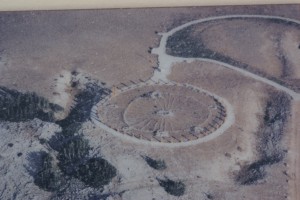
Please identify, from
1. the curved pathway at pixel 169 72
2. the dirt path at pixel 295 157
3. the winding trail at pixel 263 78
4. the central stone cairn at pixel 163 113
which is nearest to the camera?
the dirt path at pixel 295 157

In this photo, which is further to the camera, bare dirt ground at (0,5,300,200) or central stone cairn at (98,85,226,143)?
central stone cairn at (98,85,226,143)

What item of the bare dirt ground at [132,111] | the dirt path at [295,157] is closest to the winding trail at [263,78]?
the dirt path at [295,157]

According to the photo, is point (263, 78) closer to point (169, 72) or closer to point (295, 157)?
point (169, 72)

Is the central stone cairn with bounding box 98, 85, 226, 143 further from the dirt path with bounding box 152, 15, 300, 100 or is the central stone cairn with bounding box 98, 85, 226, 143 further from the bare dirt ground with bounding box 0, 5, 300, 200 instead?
the dirt path with bounding box 152, 15, 300, 100

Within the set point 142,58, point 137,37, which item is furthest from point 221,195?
point 137,37

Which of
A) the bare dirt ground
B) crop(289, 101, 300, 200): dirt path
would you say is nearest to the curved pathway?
the bare dirt ground

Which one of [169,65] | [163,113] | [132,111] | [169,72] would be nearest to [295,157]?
[163,113]

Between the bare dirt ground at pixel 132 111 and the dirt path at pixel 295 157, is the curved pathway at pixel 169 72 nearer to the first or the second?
the bare dirt ground at pixel 132 111

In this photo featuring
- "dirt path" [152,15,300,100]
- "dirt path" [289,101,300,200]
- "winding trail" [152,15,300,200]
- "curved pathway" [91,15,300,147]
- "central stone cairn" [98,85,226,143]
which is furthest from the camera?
"dirt path" [152,15,300,100]
